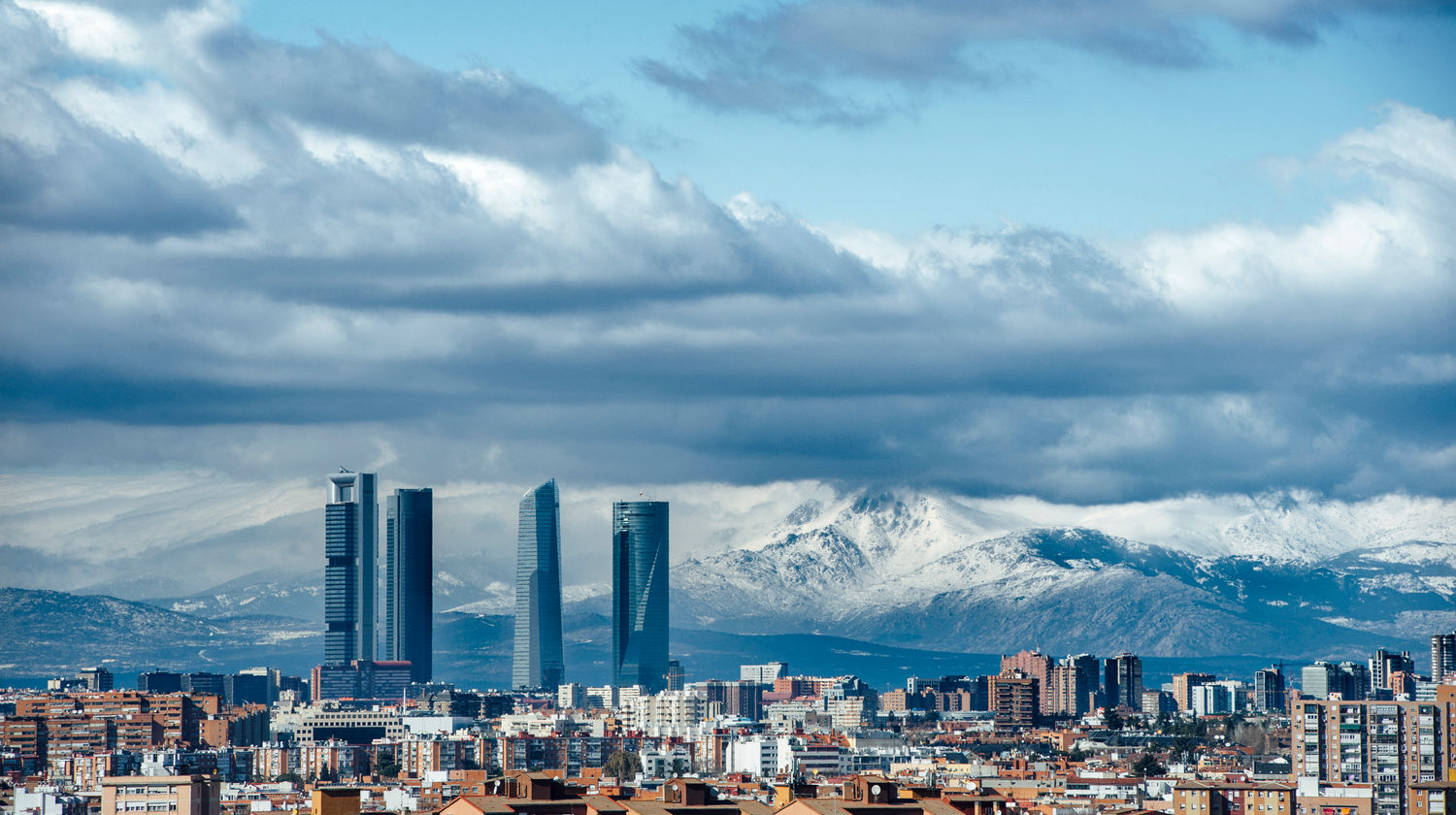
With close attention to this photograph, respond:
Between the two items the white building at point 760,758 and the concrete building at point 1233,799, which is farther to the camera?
the white building at point 760,758

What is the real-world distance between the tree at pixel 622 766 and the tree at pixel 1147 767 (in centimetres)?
3355

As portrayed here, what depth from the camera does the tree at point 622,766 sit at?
176250 millimetres

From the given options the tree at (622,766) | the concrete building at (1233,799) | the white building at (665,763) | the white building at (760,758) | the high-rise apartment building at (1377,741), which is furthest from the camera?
the white building at (760,758)

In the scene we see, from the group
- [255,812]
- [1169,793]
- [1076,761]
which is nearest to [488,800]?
[255,812]

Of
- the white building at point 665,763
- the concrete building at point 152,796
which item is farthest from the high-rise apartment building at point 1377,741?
the concrete building at point 152,796

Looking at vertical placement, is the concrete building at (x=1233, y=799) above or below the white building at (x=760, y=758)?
above

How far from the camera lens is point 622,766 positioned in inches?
7126

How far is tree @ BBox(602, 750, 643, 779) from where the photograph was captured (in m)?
176

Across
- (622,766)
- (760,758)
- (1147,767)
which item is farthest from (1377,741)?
(760,758)

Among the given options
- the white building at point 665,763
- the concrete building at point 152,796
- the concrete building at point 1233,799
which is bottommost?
the white building at point 665,763

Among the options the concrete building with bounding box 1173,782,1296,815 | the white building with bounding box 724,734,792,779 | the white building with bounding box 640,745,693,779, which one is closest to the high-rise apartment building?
the concrete building with bounding box 1173,782,1296,815

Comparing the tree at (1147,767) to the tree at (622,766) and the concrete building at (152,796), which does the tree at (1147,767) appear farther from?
the concrete building at (152,796)

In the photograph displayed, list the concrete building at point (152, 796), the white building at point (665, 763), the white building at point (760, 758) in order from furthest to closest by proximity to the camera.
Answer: the white building at point (760, 758), the white building at point (665, 763), the concrete building at point (152, 796)

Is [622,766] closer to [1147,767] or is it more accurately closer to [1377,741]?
[1147,767]
